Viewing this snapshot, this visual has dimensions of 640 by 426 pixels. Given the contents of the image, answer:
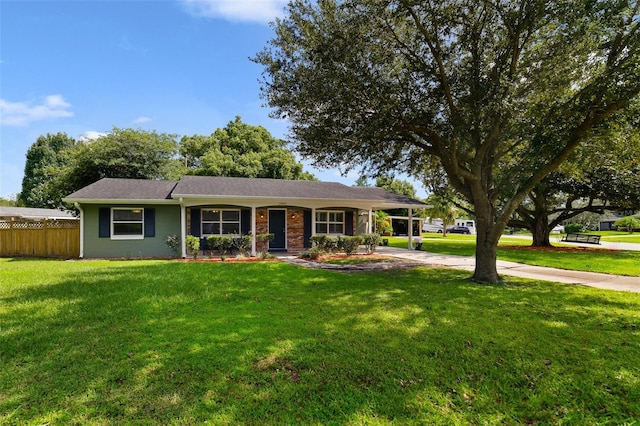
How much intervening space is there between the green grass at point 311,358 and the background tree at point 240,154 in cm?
2121

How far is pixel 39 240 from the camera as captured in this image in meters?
14.6

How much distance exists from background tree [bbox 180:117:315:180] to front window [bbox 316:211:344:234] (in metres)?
10.7

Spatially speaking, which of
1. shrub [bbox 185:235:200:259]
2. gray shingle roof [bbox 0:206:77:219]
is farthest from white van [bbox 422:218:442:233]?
gray shingle roof [bbox 0:206:77:219]

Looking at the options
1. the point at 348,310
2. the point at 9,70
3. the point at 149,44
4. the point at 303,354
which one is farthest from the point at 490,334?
the point at 9,70

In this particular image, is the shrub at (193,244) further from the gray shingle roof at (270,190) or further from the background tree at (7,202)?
the background tree at (7,202)

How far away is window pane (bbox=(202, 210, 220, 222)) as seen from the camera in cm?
1583

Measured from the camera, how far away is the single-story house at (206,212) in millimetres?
14359

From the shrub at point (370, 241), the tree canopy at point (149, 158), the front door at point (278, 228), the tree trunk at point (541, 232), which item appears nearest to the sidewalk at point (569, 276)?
the shrub at point (370, 241)

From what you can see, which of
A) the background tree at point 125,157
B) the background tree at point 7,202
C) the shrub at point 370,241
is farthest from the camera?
the background tree at point 7,202

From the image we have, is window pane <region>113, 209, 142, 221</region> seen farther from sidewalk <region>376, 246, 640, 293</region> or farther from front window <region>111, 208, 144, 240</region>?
sidewalk <region>376, 246, 640, 293</region>

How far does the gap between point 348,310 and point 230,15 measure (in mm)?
9175

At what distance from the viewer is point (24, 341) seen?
4.27m

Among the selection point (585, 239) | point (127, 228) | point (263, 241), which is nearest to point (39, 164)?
point (127, 228)

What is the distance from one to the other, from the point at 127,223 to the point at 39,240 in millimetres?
3822
